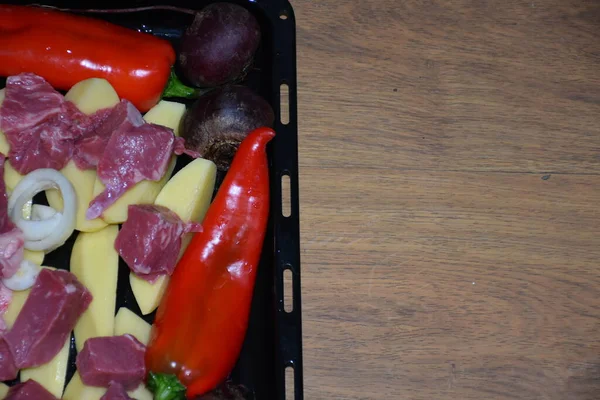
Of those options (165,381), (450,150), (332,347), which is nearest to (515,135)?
(450,150)

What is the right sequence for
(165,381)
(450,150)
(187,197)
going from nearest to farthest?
(165,381) → (187,197) → (450,150)

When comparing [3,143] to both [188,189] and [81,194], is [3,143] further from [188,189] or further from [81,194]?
[188,189]

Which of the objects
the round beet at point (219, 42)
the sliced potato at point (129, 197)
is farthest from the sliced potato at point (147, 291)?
the round beet at point (219, 42)

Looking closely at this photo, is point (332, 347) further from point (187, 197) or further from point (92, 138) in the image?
point (92, 138)

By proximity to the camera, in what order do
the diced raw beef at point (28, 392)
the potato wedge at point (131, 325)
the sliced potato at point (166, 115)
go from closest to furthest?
the diced raw beef at point (28, 392) → the potato wedge at point (131, 325) → the sliced potato at point (166, 115)

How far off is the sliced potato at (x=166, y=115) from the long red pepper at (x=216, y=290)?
0.18m

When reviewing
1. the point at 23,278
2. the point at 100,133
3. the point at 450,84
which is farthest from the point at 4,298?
the point at 450,84

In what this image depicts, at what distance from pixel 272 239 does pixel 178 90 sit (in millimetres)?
414

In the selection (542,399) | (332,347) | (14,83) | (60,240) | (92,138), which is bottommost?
(542,399)

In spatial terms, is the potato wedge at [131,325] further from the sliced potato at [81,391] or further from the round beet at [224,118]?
the round beet at [224,118]

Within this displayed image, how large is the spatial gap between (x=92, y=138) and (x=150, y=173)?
0.49 ft

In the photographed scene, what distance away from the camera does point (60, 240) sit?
4.23 feet

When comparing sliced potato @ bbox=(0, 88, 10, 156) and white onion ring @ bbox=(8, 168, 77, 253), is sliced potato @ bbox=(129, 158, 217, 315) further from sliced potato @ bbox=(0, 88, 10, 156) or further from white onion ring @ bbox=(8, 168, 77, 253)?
sliced potato @ bbox=(0, 88, 10, 156)

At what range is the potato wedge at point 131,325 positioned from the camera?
4.20ft
